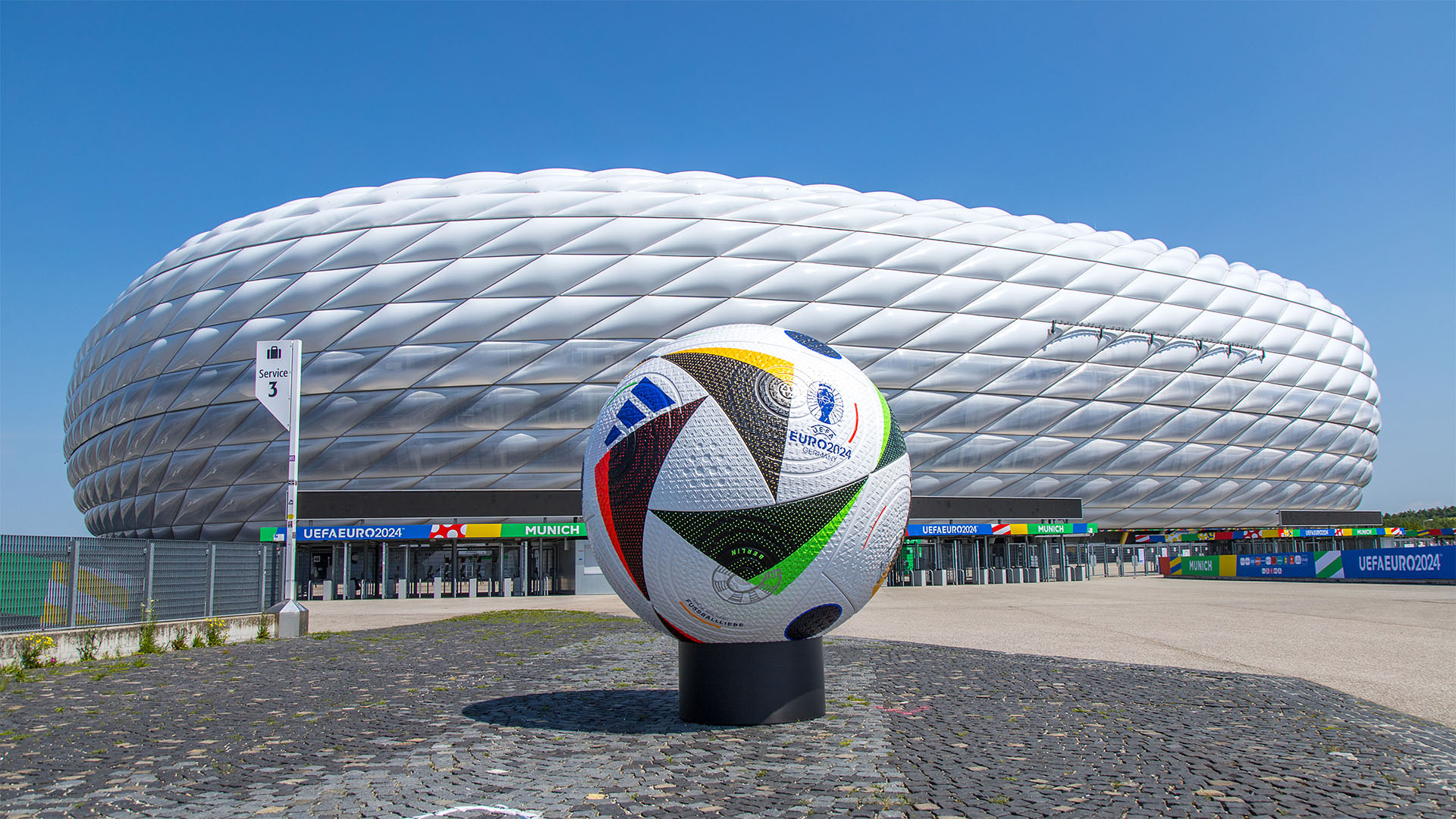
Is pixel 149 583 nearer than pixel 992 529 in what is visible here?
Yes

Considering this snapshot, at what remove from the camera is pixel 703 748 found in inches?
220

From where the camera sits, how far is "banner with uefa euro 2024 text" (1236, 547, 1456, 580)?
87.1ft

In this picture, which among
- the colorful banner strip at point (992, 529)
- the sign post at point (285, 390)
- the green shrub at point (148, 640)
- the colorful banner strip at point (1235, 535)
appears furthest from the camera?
the colorful banner strip at point (1235, 535)

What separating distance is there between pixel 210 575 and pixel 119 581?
1.97 m

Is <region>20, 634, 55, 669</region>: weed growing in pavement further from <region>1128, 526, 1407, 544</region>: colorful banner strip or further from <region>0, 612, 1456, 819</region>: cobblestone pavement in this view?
<region>1128, 526, 1407, 544</region>: colorful banner strip

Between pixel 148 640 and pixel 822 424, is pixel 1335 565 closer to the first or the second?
pixel 822 424

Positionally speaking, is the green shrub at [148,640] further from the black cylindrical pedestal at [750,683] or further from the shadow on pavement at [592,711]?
the black cylindrical pedestal at [750,683]

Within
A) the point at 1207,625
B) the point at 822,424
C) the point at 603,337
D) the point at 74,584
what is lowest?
the point at 1207,625

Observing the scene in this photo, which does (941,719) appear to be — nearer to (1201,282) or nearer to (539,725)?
(539,725)

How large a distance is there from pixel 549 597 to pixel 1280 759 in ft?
86.3

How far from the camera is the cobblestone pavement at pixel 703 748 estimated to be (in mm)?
4414

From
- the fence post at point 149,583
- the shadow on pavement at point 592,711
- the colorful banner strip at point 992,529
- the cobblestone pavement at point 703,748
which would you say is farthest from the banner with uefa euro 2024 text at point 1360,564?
the fence post at point 149,583

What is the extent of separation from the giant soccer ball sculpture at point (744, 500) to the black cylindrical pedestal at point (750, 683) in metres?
0.01

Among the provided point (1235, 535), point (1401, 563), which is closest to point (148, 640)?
point (1401, 563)
